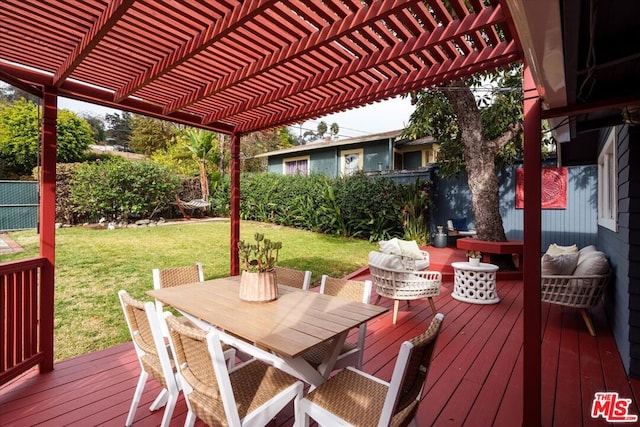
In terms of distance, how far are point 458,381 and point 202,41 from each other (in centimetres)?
340

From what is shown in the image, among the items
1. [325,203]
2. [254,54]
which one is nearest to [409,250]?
[254,54]

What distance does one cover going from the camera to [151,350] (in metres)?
2.10

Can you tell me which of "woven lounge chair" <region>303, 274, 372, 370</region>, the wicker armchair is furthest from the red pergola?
the wicker armchair

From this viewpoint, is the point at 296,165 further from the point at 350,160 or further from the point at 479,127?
the point at 479,127

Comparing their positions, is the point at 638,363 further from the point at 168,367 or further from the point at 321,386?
the point at 168,367

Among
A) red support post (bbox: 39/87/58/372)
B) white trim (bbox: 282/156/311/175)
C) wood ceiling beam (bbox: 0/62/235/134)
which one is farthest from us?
white trim (bbox: 282/156/311/175)

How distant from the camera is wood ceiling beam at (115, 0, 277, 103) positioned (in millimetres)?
1945

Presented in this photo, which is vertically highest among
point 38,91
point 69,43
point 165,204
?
point 69,43

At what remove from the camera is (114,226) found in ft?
33.7

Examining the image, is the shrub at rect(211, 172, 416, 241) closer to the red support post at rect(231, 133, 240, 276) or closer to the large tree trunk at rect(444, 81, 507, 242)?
the large tree trunk at rect(444, 81, 507, 242)

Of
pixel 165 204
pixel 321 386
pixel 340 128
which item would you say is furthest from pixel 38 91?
pixel 340 128

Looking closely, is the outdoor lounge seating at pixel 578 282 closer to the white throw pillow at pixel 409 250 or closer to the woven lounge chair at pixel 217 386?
the white throw pillow at pixel 409 250

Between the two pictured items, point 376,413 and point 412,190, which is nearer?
point 376,413

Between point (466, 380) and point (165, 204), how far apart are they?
1178 centimetres
